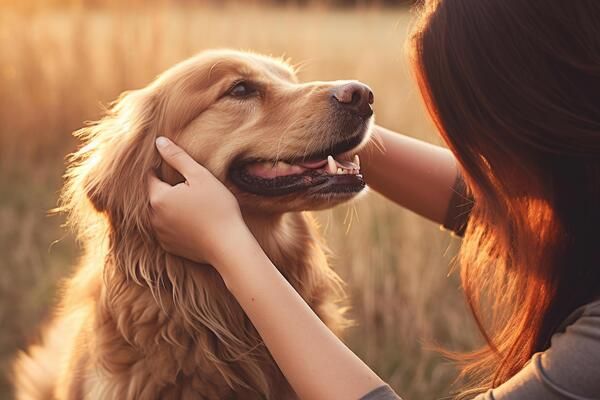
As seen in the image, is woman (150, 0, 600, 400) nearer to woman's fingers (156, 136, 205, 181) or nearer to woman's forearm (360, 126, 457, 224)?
woman's fingers (156, 136, 205, 181)

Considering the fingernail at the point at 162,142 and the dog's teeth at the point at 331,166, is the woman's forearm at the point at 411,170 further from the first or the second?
the fingernail at the point at 162,142

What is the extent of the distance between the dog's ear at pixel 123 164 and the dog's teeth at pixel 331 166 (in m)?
0.51

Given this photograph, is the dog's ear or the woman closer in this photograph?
the woman

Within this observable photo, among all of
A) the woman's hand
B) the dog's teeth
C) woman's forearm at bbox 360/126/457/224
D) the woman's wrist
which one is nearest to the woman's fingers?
the woman's hand

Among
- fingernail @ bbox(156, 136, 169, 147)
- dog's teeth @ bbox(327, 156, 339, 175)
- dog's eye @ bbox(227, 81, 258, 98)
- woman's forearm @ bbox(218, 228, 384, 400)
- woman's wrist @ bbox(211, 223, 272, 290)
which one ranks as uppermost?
dog's eye @ bbox(227, 81, 258, 98)

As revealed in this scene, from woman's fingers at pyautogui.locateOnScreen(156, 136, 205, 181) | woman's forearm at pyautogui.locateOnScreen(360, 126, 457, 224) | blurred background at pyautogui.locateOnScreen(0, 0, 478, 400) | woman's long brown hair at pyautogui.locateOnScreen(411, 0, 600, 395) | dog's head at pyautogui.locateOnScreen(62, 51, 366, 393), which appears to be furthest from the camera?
blurred background at pyautogui.locateOnScreen(0, 0, 478, 400)

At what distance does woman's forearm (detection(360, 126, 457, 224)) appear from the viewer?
2.39m

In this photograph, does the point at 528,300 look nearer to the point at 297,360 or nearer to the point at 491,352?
the point at 491,352

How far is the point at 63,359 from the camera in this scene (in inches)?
104

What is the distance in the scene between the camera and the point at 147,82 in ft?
17.1

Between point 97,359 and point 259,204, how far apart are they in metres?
0.67

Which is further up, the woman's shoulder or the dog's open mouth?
the dog's open mouth

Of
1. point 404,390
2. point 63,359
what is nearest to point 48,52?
point 63,359

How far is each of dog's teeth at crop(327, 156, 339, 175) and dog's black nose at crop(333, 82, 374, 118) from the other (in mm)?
153
